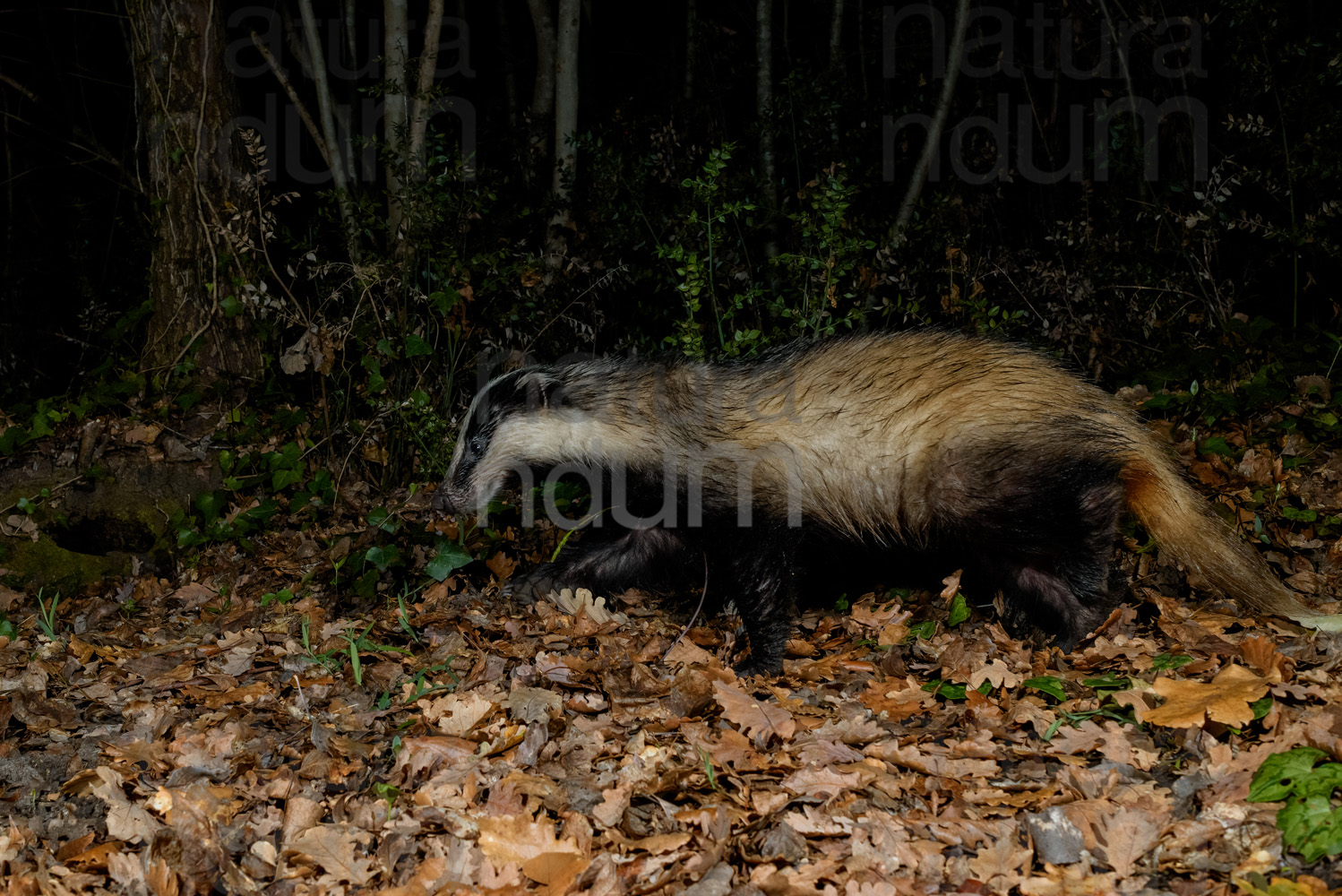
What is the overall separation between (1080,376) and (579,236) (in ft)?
12.6

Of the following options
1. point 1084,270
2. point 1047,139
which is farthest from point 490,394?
point 1047,139

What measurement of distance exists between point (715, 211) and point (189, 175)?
12.6 ft

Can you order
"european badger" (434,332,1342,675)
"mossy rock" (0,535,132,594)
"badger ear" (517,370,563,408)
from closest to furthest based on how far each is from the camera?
"european badger" (434,332,1342,675) < "badger ear" (517,370,563,408) < "mossy rock" (0,535,132,594)

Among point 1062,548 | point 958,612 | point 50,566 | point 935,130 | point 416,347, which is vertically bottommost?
point 50,566

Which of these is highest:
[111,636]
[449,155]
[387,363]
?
[449,155]

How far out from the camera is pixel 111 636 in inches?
210

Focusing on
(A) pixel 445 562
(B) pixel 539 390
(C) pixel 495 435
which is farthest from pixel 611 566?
(B) pixel 539 390

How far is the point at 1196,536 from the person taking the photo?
4238 millimetres

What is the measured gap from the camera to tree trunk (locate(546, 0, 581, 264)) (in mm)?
7410

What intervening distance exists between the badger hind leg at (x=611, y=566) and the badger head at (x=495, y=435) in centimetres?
57

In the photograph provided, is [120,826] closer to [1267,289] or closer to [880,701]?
[880,701]

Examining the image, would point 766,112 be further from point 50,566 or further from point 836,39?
point 50,566

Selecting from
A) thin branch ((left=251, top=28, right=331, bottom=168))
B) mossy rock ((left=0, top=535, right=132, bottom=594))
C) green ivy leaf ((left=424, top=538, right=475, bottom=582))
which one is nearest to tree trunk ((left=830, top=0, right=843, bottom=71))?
thin branch ((left=251, top=28, right=331, bottom=168))

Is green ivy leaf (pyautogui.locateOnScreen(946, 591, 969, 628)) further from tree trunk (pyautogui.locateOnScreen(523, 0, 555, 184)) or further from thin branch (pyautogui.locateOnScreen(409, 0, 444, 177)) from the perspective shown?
tree trunk (pyautogui.locateOnScreen(523, 0, 555, 184))
